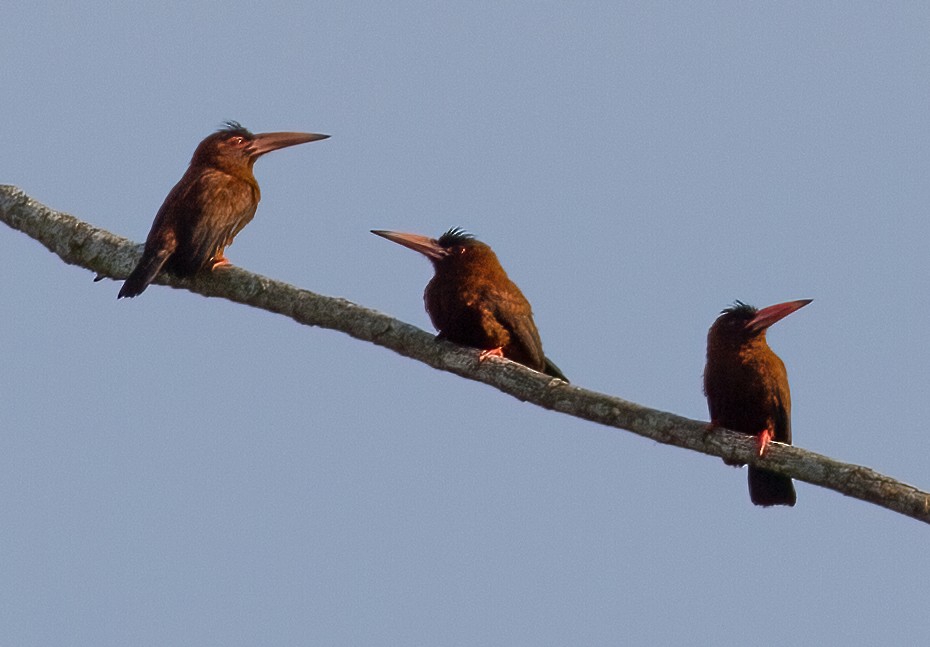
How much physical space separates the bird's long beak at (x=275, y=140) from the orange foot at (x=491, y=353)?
2126mm

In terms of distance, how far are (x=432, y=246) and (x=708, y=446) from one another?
240 centimetres

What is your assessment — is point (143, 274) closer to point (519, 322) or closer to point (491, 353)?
point (491, 353)

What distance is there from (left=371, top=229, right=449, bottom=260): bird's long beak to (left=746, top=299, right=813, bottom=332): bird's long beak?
73.3 inches

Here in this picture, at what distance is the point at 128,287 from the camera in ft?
24.1

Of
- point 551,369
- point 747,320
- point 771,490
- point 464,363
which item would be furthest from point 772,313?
point 464,363

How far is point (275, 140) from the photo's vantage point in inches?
338

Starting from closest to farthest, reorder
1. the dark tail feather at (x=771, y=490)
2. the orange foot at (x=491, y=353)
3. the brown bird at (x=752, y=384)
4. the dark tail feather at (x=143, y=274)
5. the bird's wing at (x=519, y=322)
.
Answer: the orange foot at (x=491, y=353), the brown bird at (x=752, y=384), the dark tail feather at (x=771, y=490), the dark tail feather at (x=143, y=274), the bird's wing at (x=519, y=322)

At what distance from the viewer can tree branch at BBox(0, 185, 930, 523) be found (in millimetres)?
5793

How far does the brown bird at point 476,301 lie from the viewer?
746 cm

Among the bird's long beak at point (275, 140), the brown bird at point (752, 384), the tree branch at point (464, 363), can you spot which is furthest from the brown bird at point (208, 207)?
the brown bird at point (752, 384)

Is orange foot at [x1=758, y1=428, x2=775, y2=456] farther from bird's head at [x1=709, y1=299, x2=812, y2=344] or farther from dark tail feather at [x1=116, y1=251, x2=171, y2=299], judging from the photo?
dark tail feather at [x1=116, y1=251, x2=171, y2=299]

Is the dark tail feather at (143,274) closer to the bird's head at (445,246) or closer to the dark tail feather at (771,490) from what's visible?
the bird's head at (445,246)

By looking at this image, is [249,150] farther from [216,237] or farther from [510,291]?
[510,291]

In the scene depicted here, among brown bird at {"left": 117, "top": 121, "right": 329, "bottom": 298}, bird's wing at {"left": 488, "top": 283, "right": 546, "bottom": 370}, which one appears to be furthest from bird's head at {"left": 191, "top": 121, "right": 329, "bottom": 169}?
bird's wing at {"left": 488, "top": 283, "right": 546, "bottom": 370}
